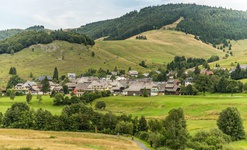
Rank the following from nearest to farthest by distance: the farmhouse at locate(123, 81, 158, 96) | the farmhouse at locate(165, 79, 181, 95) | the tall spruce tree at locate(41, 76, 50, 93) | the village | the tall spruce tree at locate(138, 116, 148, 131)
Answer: the tall spruce tree at locate(138, 116, 148, 131) < the farmhouse at locate(165, 79, 181, 95) < the farmhouse at locate(123, 81, 158, 96) < the village < the tall spruce tree at locate(41, 76, 50, 93)

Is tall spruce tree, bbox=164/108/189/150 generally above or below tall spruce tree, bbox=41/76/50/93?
below

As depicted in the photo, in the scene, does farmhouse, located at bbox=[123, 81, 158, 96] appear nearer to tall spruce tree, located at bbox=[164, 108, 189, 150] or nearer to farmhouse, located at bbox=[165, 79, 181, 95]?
farmhouse, located at bbox=[165, 79, 181, 95]

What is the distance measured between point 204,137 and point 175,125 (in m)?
8.16

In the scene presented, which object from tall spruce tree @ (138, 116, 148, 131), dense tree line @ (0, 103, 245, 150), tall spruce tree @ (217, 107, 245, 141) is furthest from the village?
tall spruce tree @ (217, 107, 245, 141)

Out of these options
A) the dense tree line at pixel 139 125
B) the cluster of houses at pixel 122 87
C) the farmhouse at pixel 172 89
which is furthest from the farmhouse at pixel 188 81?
the dense tree line at pixel 139 125

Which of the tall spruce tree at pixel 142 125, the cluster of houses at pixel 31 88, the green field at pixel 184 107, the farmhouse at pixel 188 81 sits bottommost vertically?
the tall spruce tree at pixel 142 125

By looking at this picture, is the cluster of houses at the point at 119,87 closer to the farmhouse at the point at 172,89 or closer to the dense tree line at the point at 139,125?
the farmhouse at the point at 172,89

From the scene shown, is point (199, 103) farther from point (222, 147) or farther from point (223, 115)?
point (222, 147)

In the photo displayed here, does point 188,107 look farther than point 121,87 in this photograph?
No

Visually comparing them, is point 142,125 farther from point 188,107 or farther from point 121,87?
point 121,87

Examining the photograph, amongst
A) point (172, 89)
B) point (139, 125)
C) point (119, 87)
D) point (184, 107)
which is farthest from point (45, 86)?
point (139, 125)

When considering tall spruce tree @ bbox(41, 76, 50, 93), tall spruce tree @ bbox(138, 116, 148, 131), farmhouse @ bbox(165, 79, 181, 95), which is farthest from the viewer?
tall spruce tree @ bbox(41, 76, 50, 93)

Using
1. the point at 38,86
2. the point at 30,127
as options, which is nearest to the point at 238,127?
the point at 30,127

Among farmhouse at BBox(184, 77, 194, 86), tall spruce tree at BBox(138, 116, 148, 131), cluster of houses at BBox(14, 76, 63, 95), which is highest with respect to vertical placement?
farmhouse at BBox(184, 77, 194, 86)
